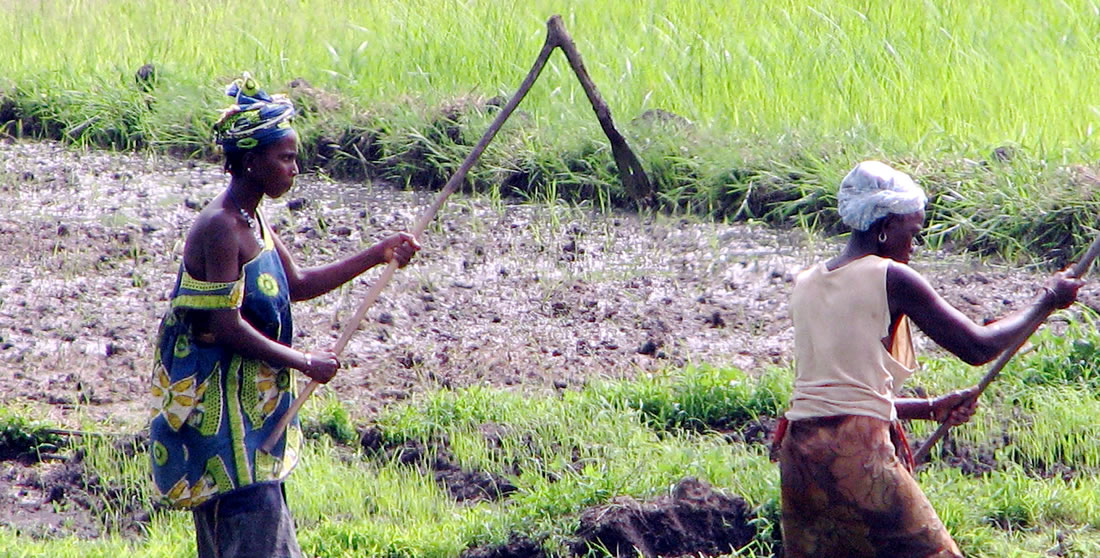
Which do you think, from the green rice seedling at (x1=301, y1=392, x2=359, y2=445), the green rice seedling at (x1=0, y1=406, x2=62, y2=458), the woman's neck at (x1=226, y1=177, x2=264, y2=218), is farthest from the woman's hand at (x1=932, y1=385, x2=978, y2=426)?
the green rice seedling at (x1=0, y1=406, x2=62, y2=458)

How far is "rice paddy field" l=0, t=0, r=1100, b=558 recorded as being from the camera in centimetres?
421

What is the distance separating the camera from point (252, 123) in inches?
132

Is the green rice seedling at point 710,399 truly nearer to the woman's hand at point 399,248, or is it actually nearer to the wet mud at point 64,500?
the woman's hand at point 399,248

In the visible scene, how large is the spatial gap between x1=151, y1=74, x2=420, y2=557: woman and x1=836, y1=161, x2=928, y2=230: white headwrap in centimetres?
125

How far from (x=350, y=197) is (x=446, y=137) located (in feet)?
1.77

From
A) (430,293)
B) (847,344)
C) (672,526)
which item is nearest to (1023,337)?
(847,344)

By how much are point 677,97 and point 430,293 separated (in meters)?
1.94

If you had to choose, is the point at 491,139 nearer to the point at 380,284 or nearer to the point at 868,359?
the point at 380,284

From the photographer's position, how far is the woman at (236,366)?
3.32m

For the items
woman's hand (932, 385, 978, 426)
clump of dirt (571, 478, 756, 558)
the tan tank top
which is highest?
the tan tank top

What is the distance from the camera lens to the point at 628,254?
629cm

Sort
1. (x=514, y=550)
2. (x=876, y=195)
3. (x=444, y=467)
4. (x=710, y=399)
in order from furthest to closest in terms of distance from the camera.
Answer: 1. (x=710, y=399)
2. (x=444, y=467)
3. (x=514, y=550)
4. (x=876, y=195)

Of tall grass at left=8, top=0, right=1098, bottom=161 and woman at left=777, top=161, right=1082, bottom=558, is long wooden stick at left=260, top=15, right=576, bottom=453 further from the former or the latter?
tall grass at left=8, top=0, right=1098, bottom=161

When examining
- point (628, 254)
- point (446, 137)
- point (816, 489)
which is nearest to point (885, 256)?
point (816, 489)
